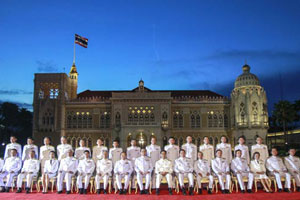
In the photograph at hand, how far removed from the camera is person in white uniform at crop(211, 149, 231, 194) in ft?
38.0

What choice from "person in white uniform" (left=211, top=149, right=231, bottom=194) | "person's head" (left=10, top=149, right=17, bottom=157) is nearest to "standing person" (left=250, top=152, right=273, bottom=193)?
"person in white uniform" (left=211, top=149, right=231, bottom=194)

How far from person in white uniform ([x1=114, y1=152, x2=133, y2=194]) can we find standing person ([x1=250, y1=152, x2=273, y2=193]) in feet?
16.4

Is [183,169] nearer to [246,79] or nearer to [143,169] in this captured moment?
[143,169]

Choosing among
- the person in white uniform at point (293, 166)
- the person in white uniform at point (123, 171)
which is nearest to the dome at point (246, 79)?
the person in white uniform at point (293, 166)

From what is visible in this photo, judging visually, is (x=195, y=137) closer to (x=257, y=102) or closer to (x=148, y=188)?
(x=257, y=102)

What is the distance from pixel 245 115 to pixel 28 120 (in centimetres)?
4801

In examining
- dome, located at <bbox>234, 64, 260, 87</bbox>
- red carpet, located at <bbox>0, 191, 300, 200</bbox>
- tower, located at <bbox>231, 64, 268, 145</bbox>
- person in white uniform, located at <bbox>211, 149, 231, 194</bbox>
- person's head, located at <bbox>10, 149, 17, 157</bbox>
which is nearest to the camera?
red carpet, located at <bbox>0, 191, 300, 200</bbox>

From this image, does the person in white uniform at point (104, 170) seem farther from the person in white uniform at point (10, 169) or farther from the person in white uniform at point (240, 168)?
the person in white uniform at point (240, 168)

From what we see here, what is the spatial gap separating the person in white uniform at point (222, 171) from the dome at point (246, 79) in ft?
110

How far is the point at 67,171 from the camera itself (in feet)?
38.9

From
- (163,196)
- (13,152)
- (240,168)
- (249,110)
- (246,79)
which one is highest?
(246,79)

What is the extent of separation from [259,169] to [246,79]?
3366 cm

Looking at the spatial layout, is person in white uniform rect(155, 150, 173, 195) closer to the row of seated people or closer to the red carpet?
the row of seated people

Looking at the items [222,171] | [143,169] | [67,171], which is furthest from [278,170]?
[67,171]
